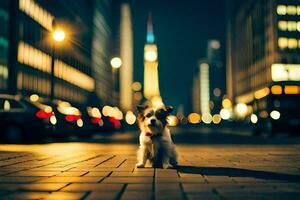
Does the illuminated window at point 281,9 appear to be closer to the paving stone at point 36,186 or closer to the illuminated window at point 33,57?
the illuminated window at point 33,57

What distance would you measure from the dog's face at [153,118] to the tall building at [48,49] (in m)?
20.1

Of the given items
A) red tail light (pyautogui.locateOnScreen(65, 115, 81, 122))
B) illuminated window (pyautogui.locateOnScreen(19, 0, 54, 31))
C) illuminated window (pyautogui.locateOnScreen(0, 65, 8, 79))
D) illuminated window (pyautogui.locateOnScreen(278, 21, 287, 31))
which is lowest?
red tail light (pyautogui.locateOnScreen(65, 115, 81, 122))

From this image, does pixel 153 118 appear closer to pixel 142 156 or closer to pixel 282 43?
pixel 142 156

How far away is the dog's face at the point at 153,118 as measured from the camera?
762cm

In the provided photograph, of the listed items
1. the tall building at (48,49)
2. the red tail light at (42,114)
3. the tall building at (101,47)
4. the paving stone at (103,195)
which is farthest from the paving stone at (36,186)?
the tall building at (101,47)

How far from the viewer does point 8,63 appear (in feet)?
171

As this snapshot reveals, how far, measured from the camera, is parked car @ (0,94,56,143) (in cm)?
1856

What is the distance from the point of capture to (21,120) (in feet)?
61.0

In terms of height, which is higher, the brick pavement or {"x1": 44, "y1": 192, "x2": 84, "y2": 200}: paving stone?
the brick pavement

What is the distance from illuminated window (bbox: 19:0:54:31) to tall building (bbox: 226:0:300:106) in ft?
128

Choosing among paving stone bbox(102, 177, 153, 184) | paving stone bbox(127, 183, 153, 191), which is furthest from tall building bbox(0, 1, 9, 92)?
paving stone bbox(127, 183, 153, 191)

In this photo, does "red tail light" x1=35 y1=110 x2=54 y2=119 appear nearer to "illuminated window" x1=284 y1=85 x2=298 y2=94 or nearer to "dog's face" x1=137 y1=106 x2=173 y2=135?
"dog's face" x1=137 y1=106 x2=173 y2=135

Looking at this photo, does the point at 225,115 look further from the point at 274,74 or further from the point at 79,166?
Result: the point at 79,166

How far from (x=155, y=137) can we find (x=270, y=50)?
3817 inches
